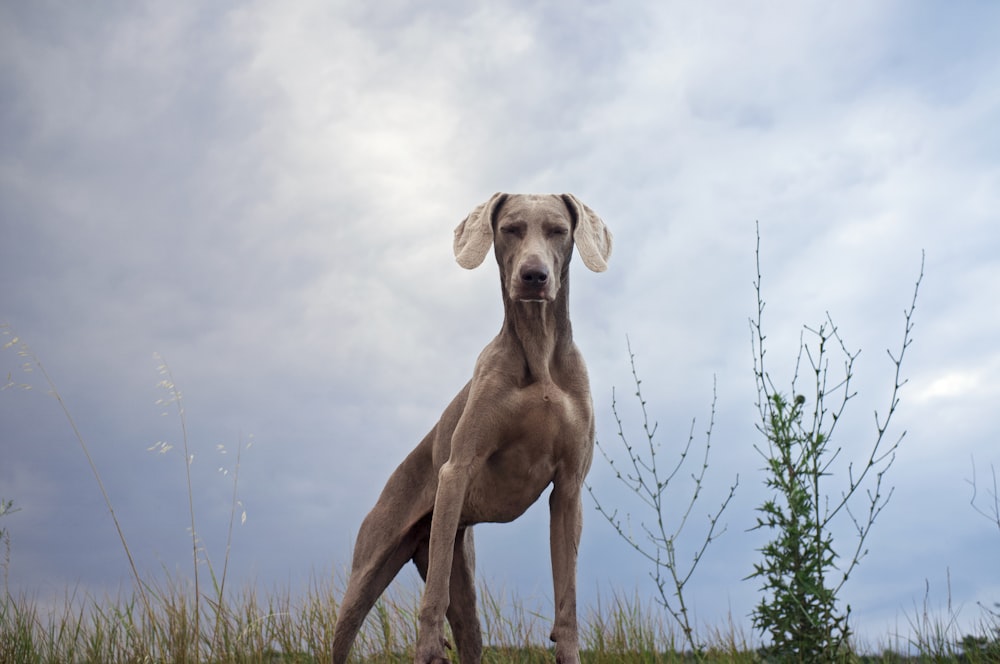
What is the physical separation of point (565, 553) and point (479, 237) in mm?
1844

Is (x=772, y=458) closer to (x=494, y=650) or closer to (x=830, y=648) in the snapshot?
(x=830, y=648)

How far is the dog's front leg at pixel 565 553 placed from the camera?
4867mm

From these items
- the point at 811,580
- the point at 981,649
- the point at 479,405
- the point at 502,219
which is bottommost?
the point at 981,649

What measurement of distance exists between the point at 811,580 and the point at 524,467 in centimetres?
160

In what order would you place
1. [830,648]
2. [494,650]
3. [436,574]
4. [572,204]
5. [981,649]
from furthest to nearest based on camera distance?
1. [494,650]
2. [981,649]
3. [572,204]
4. [436,574]
5. [830,648]

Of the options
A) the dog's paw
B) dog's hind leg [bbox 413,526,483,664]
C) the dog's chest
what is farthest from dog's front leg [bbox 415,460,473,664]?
dog's hind leg [bbox 413,526,483,664]

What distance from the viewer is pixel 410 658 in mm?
7840

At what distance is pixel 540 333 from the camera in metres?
5.11

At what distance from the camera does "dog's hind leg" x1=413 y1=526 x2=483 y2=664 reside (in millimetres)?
5777

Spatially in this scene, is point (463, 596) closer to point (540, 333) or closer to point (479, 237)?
point (540, 333)

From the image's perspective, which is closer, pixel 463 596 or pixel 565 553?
pixel 565 553

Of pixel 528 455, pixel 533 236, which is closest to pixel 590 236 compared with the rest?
pixel 533 236

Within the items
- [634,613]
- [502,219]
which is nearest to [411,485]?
[502,219]

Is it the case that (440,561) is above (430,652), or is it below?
above
